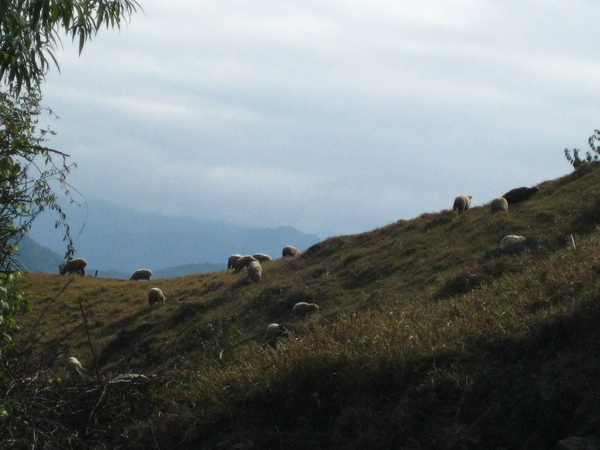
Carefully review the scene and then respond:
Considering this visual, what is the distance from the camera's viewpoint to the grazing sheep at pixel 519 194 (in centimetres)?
2481

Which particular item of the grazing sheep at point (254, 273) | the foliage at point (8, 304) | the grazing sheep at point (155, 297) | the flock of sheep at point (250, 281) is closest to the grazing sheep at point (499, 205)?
the flock of sheep at point (250, 281)

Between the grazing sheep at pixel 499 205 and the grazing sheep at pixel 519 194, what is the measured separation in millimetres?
864

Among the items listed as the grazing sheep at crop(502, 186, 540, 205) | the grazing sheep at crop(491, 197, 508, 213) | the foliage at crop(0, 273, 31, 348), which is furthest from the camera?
the grazing sheep at crop(502, 186, 540, 205)

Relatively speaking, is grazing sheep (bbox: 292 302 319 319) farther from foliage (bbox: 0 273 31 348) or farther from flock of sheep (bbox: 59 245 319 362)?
foliage (bbox: 0 273 31 348)

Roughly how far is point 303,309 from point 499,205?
7.42 meters

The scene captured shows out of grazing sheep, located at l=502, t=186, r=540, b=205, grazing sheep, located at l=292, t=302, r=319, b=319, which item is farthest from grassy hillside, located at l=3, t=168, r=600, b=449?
grazing sheep, located at l=502, t=186, r=540, b=205

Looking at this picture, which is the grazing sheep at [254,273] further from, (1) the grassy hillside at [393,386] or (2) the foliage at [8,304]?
(2) the foliage at [8,304]

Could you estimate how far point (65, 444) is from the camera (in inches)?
296

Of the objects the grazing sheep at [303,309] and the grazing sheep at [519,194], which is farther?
the grazing sheep at [519,194]

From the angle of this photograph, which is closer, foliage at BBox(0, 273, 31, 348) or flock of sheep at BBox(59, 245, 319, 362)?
foliage at BBox(0, 273, 31, 348)

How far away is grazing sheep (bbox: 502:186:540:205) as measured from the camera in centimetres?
2481

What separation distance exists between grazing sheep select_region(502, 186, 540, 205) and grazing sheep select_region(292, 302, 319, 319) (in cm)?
817

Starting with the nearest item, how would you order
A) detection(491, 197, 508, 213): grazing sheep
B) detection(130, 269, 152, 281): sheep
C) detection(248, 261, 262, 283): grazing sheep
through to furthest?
detection(491, 197, 508, 213): grazing sheep
detection(248, 261, 262, 283): grazing sheep
detection(130, 269, 152, 281): sheep

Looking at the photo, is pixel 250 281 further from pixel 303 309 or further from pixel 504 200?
pixel 504 200
